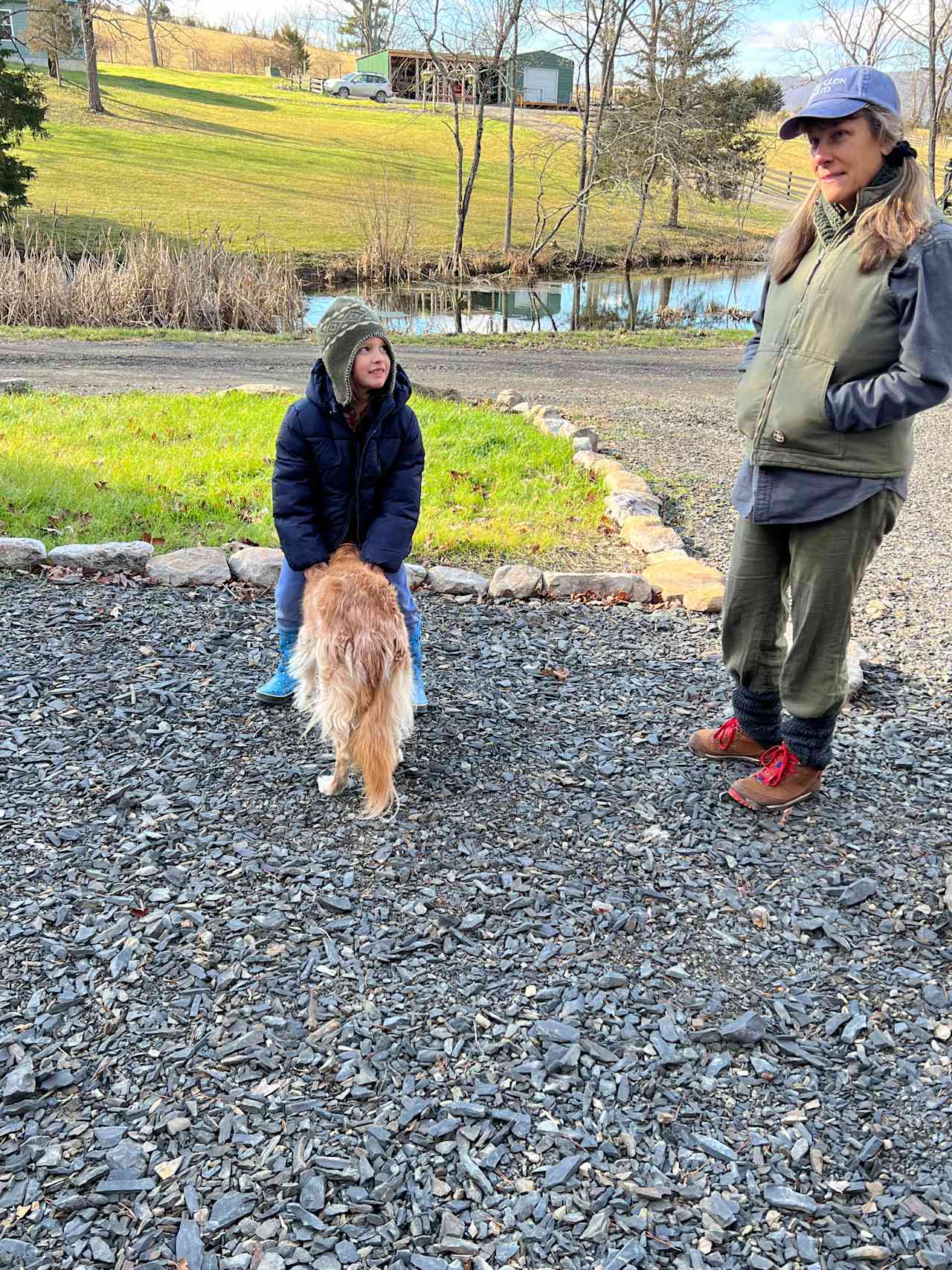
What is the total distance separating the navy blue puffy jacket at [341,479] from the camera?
351 centimetres

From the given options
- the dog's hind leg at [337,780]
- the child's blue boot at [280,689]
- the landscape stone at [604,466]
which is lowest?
the dog's hind leg at [337,780]

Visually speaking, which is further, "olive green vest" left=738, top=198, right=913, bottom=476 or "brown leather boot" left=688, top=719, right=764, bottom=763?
"brown leather boot" left=688, top=719, right=764, bottom=763

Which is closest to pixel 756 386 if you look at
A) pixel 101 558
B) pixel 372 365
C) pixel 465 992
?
pixel 372 365

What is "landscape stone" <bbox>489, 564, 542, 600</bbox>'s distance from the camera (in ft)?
17.8

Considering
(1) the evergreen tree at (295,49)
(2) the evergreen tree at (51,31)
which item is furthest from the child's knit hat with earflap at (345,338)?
(1) the evergreen tree at (295,49)

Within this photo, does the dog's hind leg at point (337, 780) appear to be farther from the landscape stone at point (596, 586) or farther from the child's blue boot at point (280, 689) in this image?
the landscape stone at point (596, 586)

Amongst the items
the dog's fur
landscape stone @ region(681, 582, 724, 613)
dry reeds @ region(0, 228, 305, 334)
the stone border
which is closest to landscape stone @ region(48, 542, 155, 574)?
the dog's fur

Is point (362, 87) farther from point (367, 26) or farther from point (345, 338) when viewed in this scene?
point (345, 338)

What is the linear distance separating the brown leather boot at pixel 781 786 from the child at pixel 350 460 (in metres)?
1.38

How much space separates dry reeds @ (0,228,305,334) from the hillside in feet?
182

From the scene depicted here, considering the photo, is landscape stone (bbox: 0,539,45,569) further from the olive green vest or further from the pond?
the pond

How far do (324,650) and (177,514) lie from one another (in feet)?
11.3

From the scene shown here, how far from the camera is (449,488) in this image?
7180mm

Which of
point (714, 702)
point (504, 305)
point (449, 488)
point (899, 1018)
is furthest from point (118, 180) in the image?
point (899, 1018)
